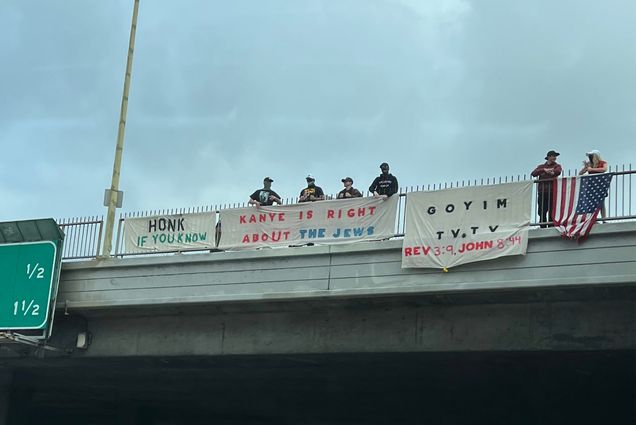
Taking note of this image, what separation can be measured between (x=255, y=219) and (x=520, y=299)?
5419 millimetres

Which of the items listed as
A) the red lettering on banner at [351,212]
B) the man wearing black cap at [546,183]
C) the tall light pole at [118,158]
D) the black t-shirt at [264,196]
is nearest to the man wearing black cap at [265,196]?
the black t-shirt at [264,196]

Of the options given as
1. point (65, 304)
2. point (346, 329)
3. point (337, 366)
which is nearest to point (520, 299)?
point (346, 329)

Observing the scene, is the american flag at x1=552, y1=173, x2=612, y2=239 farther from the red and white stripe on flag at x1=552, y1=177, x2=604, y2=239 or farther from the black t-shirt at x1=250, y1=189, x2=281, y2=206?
the black t-shirt at x1=250, y1=189, x2=281, y2=206

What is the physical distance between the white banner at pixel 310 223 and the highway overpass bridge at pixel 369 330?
0.61m

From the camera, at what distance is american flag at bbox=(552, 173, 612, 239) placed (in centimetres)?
1395

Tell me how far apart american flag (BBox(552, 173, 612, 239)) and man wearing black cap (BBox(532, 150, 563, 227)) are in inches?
5.6

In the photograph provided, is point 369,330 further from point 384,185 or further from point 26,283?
point 26,283

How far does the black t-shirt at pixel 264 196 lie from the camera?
18109 millimetres

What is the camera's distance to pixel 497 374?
1966 cm

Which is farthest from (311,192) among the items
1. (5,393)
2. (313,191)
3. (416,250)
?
(5,393)

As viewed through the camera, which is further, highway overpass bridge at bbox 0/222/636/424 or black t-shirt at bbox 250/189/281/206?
black t-shirt at bbox 250/189/281/206

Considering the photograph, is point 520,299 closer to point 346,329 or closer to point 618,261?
point 618,261

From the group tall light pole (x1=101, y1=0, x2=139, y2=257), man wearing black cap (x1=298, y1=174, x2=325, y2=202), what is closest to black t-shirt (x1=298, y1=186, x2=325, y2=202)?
man wearing black cap (x1=298, y1=174, x2=325, y2=202)

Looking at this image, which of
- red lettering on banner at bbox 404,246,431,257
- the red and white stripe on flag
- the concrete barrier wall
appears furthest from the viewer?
red lettering on banner at bbox 404,246,431,257
